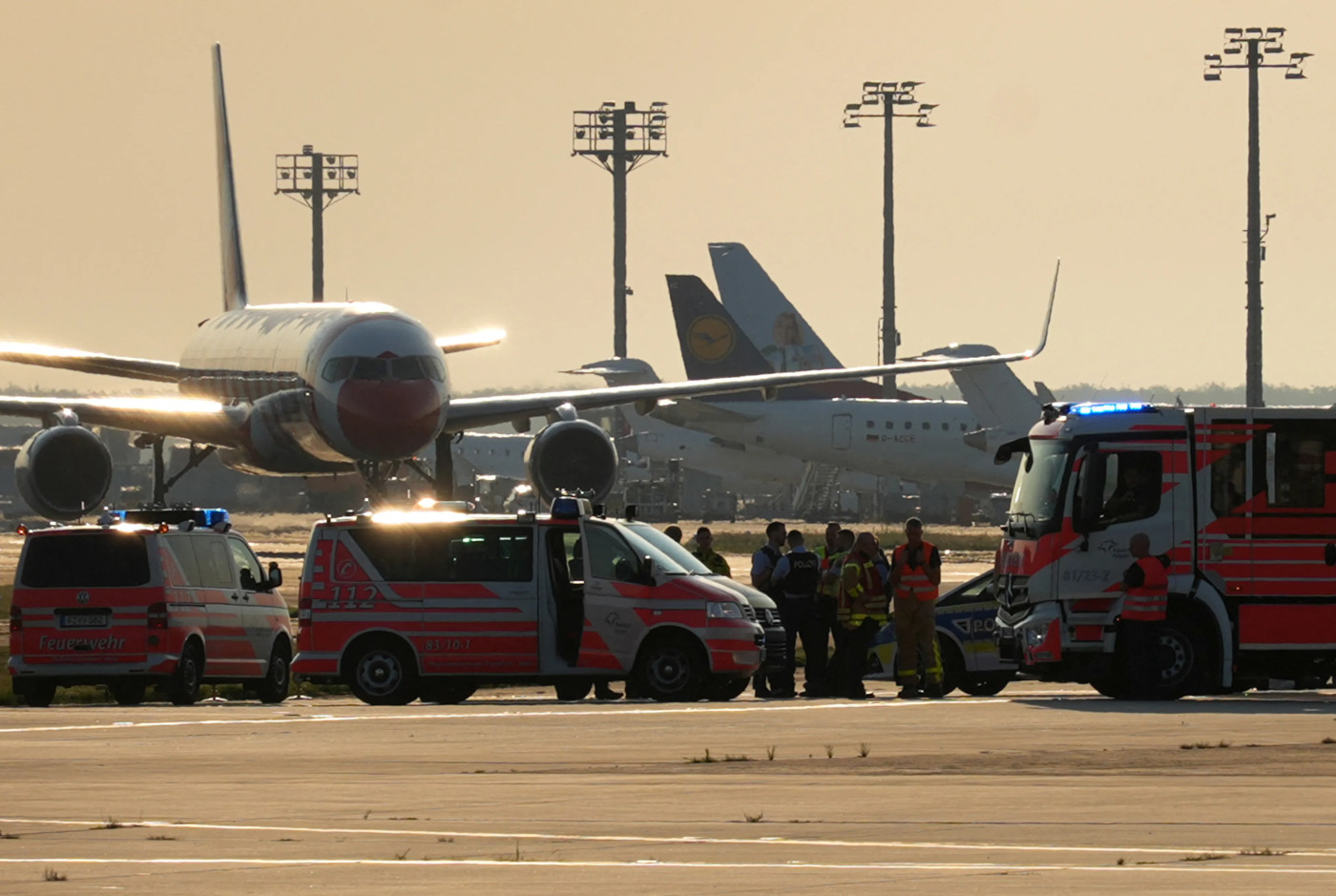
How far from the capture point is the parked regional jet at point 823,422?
83.2 m

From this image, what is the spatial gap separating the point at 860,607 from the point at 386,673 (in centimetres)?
450

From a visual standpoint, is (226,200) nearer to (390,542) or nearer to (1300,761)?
(390,542)

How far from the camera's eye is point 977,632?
24094 mm

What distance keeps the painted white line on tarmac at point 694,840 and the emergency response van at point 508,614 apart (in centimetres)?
1023

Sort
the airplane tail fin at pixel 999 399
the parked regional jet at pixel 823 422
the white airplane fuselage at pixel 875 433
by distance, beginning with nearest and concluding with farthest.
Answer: the airplane tail fin at pixel 999 399 → the white airplane fuselage at pixel 875 433 → the parked regional jet at pixel 823 422

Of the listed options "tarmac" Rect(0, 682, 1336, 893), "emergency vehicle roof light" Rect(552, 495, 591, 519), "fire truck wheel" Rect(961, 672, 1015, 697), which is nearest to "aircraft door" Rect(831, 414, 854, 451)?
"fire truck wheel" Rect(961, 672, 1015, 697)

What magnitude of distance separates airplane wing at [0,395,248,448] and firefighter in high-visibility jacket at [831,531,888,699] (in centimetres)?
1922

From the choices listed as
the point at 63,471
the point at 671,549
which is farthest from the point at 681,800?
the point at 63,471

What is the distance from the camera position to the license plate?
75.3 ft

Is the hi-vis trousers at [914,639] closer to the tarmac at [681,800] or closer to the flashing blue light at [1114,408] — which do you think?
the tarmac at [681,800]

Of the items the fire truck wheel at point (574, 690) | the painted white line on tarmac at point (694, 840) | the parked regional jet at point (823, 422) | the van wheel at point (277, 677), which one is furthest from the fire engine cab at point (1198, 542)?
the parked regional jet at point (823, 422)

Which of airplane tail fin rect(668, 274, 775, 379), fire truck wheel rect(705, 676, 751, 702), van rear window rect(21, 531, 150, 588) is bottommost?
fire truck wheel rect(705, 676, 751, 702)

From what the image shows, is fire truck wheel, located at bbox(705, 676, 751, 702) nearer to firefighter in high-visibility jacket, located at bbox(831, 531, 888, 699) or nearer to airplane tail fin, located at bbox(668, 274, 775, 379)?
firefighter in high-visibility jacket, located at bbox(831, 531, 888, 699)

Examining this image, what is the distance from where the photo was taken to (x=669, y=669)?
2270 cm
